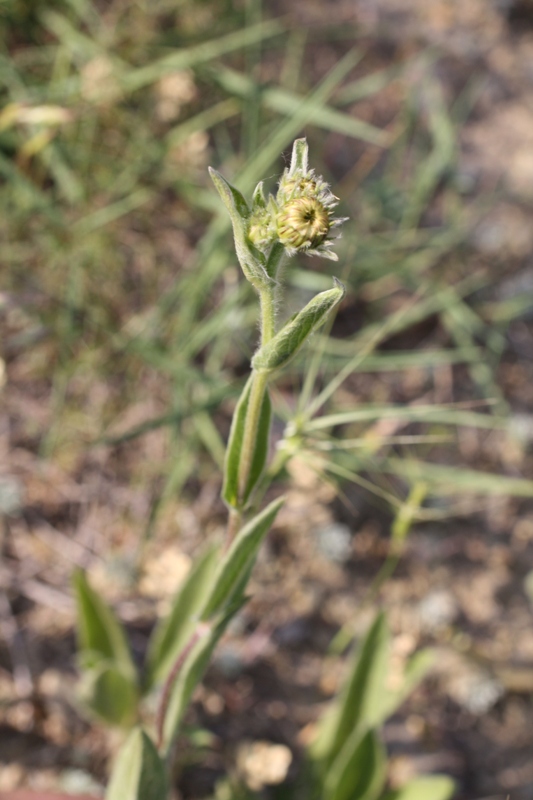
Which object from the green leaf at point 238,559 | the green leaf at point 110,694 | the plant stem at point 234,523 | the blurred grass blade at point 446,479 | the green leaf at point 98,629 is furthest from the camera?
the blurred grass blade at point 446,479

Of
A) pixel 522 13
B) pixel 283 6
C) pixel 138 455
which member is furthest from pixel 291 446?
pixel 522 13

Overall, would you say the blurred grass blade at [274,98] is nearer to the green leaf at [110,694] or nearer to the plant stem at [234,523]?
the plant stem at [234,523]

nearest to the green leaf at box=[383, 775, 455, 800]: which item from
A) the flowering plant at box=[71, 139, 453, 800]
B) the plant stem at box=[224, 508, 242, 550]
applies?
the flowering plant at box=[71, 139, 453, 800]

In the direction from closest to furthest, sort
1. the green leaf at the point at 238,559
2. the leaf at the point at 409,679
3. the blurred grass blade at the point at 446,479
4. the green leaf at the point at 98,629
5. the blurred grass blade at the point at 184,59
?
the green leaf at the point at 238,559
the green leaf at the point at 98,629
the leaf at the point at 409,679
the blurred grass blade at the point at 446,479
the blurred grass blade at the point at 184,59

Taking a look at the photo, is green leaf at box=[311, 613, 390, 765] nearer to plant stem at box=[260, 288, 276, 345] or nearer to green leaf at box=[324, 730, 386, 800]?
green leaf at box=[324, 730, 386, 800]

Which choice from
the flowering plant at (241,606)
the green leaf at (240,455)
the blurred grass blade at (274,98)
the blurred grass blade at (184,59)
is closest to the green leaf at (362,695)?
the flowering plant at (241,606)

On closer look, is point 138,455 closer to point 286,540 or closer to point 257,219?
point 286,540

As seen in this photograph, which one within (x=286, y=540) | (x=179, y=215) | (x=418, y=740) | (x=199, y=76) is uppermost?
(x=199, y=76)
